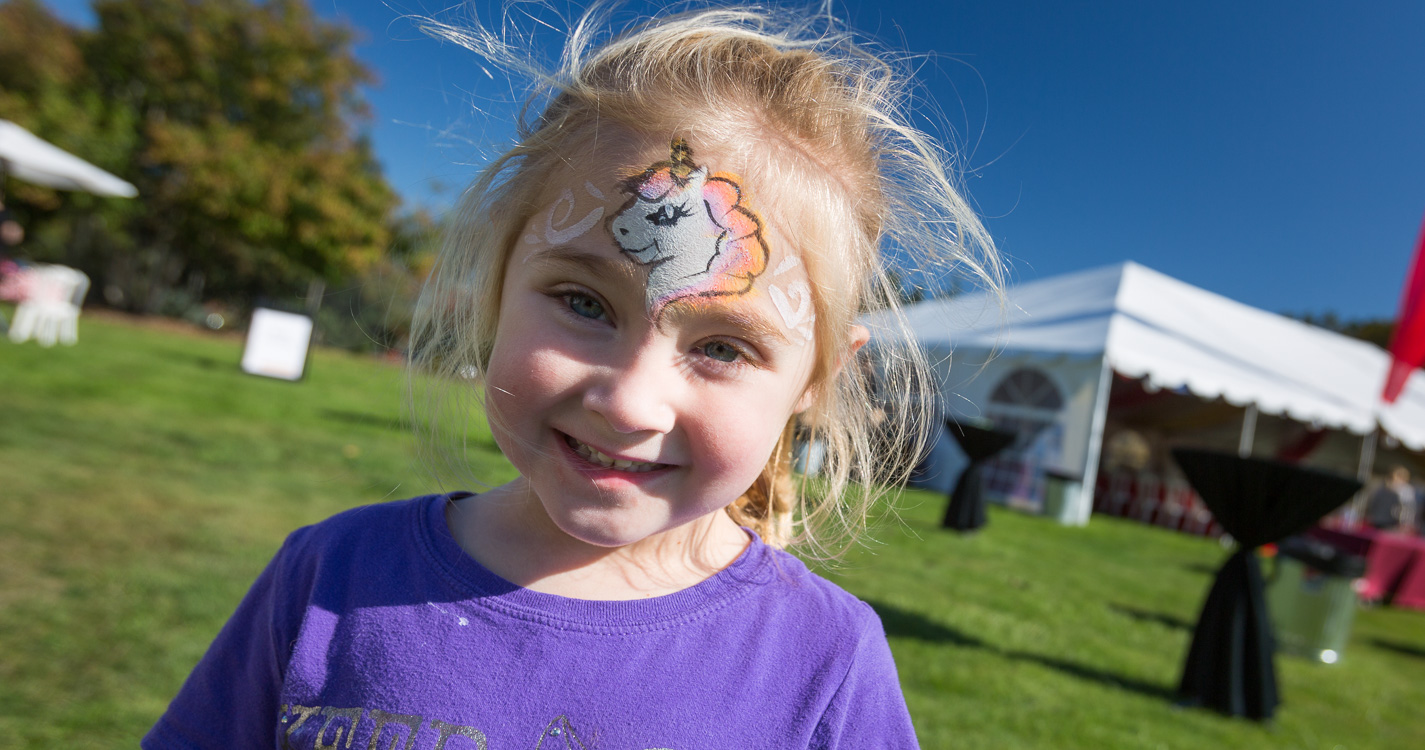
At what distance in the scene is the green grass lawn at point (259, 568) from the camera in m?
2.88

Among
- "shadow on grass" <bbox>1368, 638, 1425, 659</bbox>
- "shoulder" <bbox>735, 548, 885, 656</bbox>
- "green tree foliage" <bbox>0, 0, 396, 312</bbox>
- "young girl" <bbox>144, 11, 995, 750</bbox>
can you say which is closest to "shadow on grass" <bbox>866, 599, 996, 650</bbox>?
"shoulder" <bbox>735, 548, 885, 656</bbox>

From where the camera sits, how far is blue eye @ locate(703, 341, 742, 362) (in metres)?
1.00

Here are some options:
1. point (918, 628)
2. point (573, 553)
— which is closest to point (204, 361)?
point (918, 628)

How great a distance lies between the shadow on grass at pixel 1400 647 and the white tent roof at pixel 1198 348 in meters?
4.66

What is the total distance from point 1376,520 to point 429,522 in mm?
14230

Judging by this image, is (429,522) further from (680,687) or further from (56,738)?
(56,738)

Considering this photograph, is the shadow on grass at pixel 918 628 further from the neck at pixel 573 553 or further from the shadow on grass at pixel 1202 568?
the shadow on grass at pixel 1202 568

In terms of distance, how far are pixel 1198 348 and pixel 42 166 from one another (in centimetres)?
1851

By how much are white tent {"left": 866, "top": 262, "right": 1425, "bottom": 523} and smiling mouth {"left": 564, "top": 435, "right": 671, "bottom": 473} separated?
32.3 ft

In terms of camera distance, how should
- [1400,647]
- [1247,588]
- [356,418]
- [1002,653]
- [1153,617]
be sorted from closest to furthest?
[1247,588] → [1002,653] → [1153,617] → [1400,647] → [356,418]

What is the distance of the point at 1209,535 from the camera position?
14.1 metres

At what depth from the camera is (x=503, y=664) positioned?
0.98 metres

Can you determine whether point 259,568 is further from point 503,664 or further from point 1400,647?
point 1400,647

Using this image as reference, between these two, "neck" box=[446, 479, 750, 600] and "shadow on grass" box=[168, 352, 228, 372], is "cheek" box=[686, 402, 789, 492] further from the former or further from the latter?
"shadow on grass" box=[168, 352, 228, 372]
